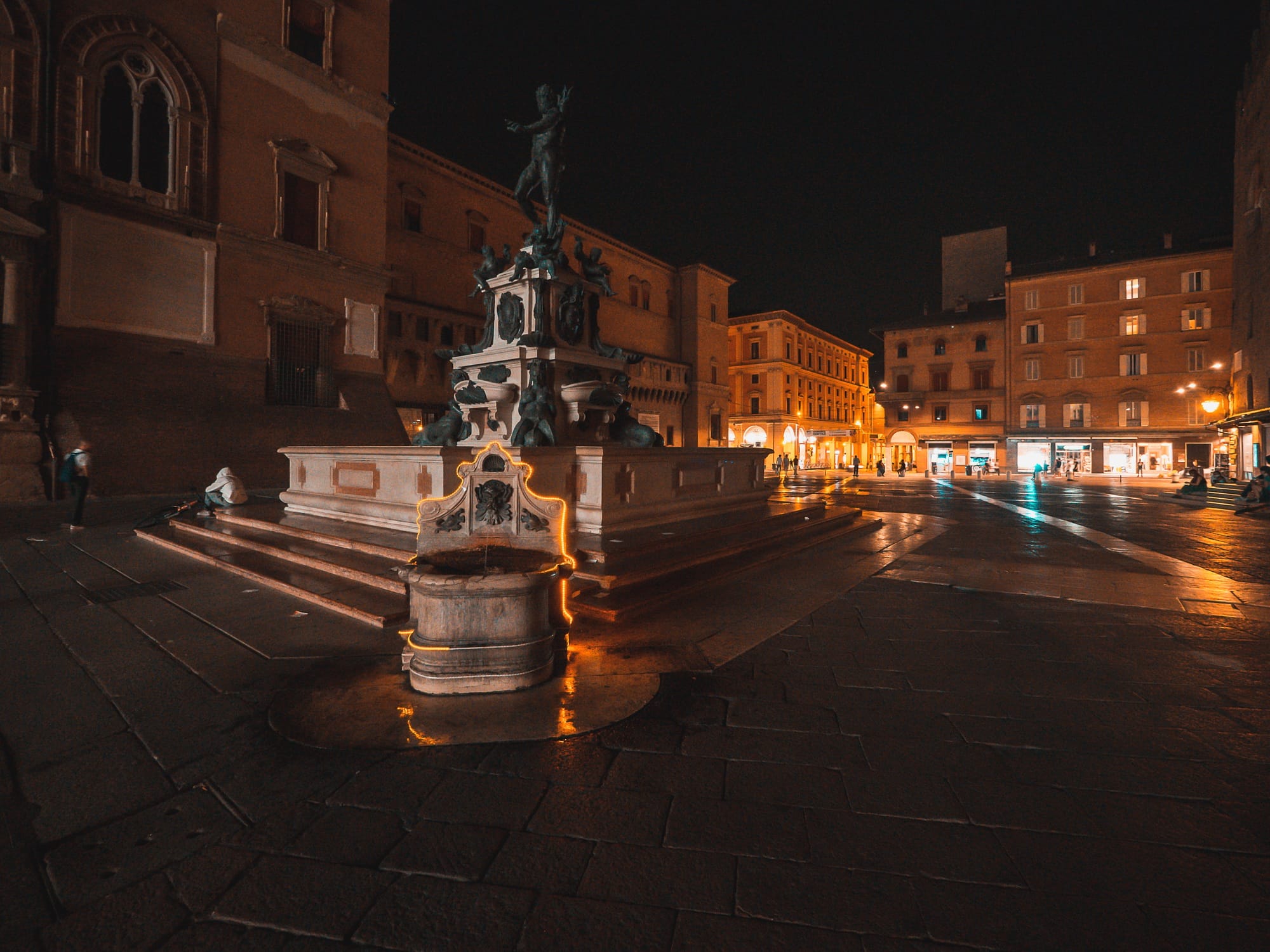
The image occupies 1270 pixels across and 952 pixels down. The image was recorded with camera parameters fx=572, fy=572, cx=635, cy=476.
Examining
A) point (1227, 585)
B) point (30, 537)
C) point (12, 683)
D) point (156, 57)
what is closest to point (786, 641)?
point (12, 683)

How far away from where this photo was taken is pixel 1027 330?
3938cm

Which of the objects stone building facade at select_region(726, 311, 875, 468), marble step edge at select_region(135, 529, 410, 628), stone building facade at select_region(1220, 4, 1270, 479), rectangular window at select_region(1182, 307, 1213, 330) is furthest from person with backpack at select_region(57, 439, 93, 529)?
rectangular window at select_region(1182, 307, 1213, 330)

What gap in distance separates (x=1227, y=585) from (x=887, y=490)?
53.6ft

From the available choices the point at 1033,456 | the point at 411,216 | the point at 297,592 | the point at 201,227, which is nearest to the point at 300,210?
the point at 201,227

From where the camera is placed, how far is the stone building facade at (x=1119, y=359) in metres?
34.0

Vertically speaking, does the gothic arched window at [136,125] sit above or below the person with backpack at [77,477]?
above

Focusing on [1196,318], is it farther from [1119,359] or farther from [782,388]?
[782,388]

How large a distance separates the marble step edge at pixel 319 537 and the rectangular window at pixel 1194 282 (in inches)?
1866

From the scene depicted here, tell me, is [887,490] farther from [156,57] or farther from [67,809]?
[156,57]

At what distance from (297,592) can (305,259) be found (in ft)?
55.4

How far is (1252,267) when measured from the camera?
23.3 m

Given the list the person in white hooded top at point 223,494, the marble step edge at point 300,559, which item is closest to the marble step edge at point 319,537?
the marble step edge at point 300,559

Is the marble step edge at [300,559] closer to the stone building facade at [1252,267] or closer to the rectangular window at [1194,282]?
the stone building facade at [1252,267]

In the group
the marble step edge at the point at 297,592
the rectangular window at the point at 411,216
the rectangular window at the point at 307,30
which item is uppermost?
the rectangular window at the point at 307,30
